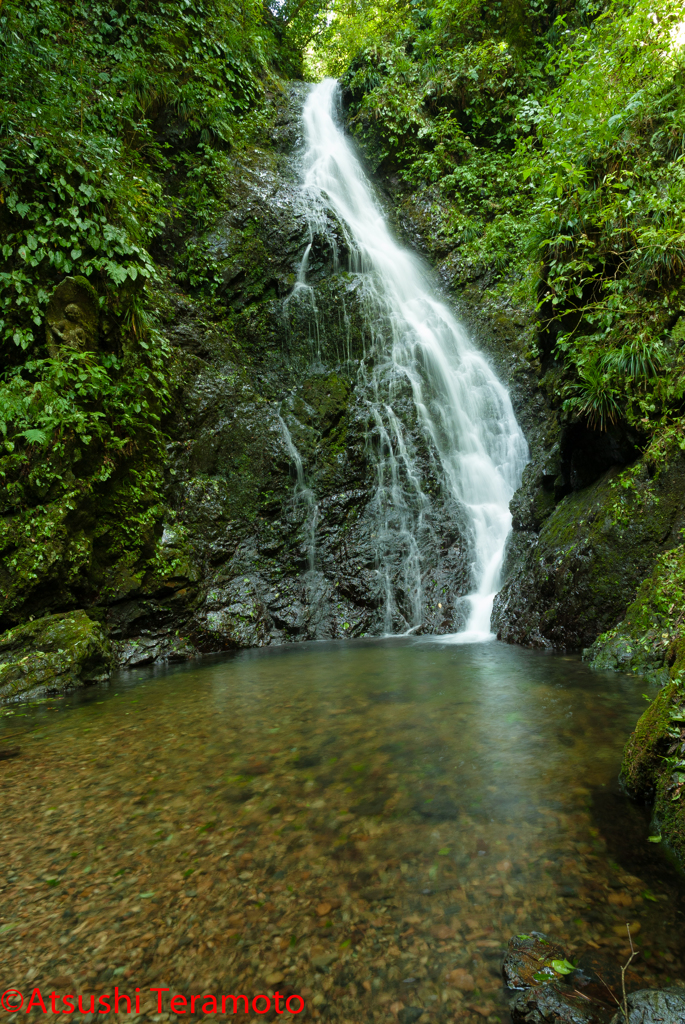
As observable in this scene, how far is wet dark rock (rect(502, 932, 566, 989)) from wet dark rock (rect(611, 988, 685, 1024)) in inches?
9.8

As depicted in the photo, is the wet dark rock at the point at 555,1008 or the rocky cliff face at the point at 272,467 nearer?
the wet dark rock at the point at 555,1008

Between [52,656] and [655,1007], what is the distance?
234 inches

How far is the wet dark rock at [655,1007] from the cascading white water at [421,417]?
582 cm

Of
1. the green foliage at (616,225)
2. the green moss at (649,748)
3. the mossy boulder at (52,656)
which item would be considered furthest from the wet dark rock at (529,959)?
the mossy boulder at (52,656)

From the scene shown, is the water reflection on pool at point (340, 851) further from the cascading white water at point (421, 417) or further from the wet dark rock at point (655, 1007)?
the cascading white water at point (421, 417)

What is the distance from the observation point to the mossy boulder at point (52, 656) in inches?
215

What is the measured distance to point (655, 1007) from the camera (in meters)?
1.37

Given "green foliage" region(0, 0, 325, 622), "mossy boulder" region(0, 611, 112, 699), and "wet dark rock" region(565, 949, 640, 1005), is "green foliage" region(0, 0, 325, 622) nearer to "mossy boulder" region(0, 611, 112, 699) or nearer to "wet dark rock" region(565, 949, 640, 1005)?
"mossy boulder" region(0, 611, 112, 699)

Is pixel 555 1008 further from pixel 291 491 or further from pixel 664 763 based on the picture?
pixel 291 491

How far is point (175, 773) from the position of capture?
319cm

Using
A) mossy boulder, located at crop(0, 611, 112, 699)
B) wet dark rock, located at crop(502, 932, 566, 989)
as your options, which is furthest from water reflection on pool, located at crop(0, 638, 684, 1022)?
mossy boulder, located at crop(0, 611, 112, 699)

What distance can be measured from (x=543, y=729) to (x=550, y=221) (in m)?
5.86

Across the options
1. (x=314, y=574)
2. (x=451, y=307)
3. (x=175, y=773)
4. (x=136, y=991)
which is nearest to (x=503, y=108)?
(x=451, y=307)

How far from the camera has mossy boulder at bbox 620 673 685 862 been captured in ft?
7.16
